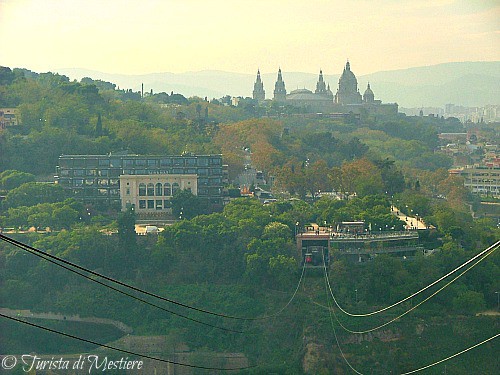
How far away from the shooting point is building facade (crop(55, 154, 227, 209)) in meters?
17.5

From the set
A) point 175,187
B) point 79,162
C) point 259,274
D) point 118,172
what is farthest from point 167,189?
point 259,274

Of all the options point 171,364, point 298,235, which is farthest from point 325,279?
point 171,364

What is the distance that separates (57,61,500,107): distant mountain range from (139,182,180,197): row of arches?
2231 cm

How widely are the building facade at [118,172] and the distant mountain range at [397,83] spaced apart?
71.4 ft

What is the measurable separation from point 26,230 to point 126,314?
313 cm

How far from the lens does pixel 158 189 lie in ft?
57.0

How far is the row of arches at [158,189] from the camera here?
56.9 ft

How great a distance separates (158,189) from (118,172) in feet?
2.50

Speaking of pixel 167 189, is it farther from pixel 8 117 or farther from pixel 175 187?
pixel 8 117

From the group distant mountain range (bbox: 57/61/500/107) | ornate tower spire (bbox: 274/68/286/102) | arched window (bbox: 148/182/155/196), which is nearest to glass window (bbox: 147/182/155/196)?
arched window (bbox: 148/182/155/196)

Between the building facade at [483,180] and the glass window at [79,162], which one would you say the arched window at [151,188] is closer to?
the glass window at [79,162]

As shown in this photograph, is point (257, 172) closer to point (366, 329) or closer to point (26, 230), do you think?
point (26, 230)

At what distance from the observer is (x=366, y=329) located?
12.4 metres

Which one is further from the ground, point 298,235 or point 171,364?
point 298,235
